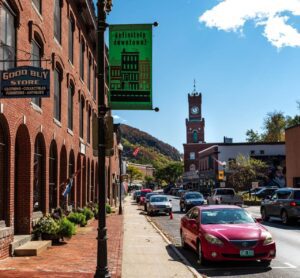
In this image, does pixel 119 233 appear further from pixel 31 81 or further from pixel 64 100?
pixel 31 81

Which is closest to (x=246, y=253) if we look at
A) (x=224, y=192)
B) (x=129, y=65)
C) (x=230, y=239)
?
(x=230, y=239)

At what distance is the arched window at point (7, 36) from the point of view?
527 inches

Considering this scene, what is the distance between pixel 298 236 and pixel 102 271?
12.6m

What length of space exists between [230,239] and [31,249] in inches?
202

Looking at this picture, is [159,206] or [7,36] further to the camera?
[159,206]

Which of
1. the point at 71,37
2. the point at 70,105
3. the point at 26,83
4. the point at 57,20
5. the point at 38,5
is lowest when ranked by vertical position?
the point at 26,83

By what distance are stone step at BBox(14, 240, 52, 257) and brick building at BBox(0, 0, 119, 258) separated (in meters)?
0.47

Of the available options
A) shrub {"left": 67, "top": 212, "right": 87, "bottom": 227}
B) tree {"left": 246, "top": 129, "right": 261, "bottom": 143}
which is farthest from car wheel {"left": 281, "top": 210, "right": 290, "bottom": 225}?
tree {"left": 246, "top": 129, "right": 261, "bottom": 143}

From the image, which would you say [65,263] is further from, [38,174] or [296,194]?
[296,194]

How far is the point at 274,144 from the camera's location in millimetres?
80188

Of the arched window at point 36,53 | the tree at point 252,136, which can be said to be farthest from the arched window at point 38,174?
A: the tree at point 252,136

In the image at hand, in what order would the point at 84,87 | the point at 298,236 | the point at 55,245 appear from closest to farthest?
the point at 55,245 < the point at 298,236 < the point at 84,87

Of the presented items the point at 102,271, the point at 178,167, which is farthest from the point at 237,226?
the point at 178,167

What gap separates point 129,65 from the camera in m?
9.30
